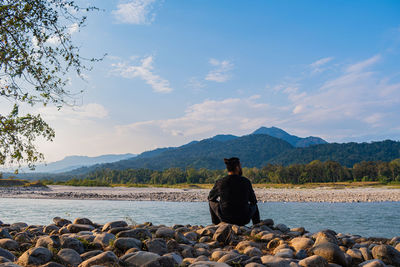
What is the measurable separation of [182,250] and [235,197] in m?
2.30

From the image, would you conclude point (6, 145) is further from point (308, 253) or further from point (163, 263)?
point (308, 253)

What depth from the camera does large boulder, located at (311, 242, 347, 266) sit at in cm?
479

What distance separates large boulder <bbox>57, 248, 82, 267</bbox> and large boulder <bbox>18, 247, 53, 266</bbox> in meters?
0.15

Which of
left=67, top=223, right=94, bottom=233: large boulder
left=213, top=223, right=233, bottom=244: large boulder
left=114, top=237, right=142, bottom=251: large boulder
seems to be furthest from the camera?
left=67, top=223, right=94, bottom=233: large boulder

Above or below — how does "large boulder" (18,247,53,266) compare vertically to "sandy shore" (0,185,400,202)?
above

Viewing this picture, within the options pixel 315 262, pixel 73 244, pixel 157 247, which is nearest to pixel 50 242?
pixel 73 244

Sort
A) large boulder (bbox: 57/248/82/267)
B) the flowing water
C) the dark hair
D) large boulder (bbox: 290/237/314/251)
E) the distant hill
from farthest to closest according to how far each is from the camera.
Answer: the distant hill → the flowing water → the dark hair → large boulder (bbox: 290/237/314/251) → large boulder (bbox: 57/248/82/267)

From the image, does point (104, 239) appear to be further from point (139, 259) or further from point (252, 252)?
point (252, 252)

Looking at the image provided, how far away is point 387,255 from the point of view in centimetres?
521

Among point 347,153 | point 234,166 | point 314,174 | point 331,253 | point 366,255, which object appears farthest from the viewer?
point 347,153

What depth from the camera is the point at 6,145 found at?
821 centimetres

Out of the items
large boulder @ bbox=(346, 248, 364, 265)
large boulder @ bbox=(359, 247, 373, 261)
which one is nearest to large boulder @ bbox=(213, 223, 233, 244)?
large boulder @ bbox=(346, 248, 364, 265)

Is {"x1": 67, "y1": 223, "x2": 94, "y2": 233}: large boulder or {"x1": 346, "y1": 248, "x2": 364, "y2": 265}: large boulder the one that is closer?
{"x1": 346, "y1": 248, "x2": 364, "y2": 265}: large boulder

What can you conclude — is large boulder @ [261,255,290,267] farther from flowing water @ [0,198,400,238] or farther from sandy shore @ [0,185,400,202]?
sandy shore @ [0,185,400,202]
